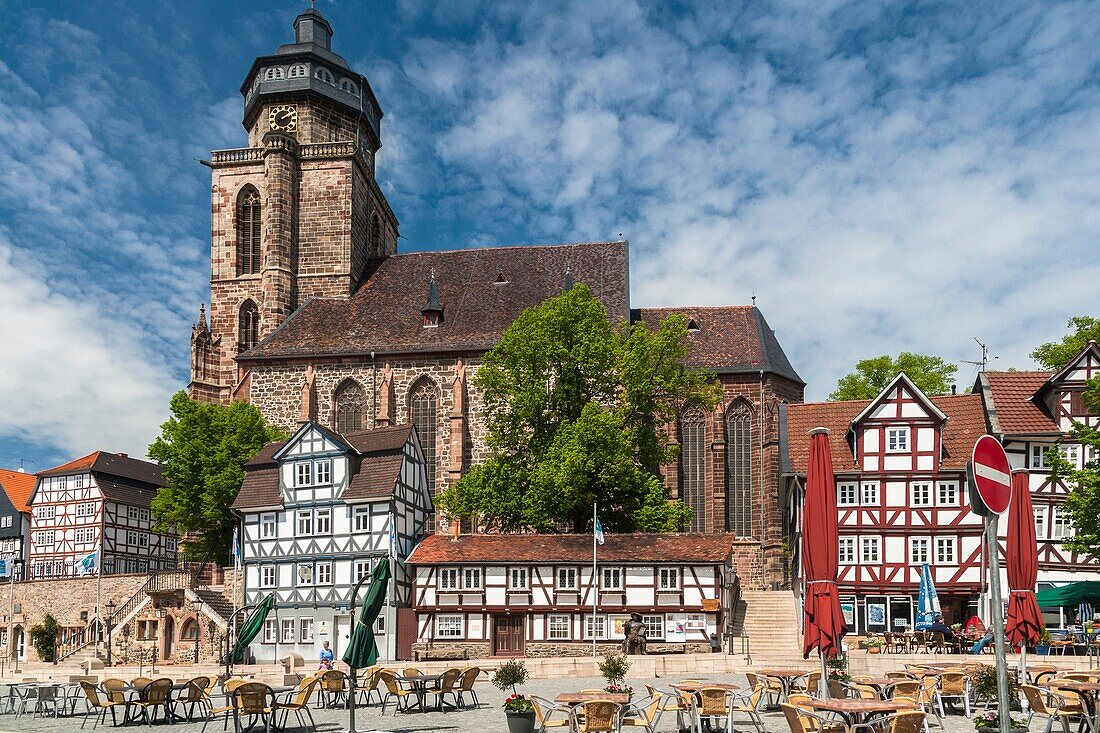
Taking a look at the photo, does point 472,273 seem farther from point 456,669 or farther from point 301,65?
point 456,669

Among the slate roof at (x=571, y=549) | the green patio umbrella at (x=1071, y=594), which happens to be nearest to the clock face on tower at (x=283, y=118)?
the slate roof at (x=571, y=549)

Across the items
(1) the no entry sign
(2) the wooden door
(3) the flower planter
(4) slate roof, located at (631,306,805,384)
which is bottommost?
(2) the wooden door

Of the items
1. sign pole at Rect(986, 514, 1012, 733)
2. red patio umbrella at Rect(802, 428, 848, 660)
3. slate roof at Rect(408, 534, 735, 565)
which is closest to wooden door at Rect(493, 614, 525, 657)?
slate roof at Rect(408, 534, 735, 565)

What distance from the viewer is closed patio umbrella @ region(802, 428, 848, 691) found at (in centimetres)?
1723

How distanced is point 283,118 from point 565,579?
31601 mm

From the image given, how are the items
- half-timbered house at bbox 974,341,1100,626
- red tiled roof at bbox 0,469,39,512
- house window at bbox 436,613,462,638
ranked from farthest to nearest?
red tiled roof at bbox 0,469,39,512 < house window at bbox 436,613,462,638 < half-timbered house at bbox 974,341,1100,626

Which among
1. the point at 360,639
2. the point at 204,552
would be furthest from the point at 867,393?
the point at 360,639

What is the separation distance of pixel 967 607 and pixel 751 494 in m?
12.1

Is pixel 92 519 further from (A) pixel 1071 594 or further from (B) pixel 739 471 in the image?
(A) pixel 1071 594

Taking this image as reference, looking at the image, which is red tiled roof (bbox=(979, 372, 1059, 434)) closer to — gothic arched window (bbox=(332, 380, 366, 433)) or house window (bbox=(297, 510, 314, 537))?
house window (bbox=(297, 510, 314, 537))

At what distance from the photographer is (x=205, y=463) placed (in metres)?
49.2

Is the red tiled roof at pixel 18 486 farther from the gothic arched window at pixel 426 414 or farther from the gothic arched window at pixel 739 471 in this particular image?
the gothic arched window at pixel 739 471

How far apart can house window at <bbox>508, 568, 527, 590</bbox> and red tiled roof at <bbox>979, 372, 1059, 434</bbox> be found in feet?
53.5

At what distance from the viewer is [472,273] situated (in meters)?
57.3
